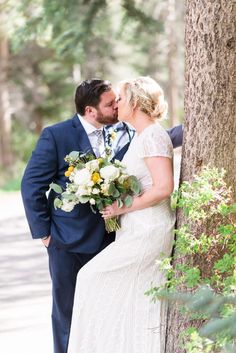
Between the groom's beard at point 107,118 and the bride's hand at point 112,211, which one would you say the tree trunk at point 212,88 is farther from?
the groom's beard at point 107,118

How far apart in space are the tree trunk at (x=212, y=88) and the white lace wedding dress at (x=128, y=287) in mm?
212

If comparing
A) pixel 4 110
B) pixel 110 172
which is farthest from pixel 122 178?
pixel 4 110

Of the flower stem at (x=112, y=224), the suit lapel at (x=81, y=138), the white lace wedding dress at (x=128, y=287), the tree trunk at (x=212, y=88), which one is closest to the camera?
the tree trunk at (x=212, y=88)

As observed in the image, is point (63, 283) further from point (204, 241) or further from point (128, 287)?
point (204, 241)

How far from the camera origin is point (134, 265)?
4859mm

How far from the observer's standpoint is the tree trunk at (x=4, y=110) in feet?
77.7

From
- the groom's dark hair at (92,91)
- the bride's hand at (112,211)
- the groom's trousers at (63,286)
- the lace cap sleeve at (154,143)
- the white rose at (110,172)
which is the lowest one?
the groom's trousers at (63,286)

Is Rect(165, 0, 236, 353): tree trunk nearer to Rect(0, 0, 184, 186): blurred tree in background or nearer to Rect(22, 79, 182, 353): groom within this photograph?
Rect(22, 79, 182, 353): groom

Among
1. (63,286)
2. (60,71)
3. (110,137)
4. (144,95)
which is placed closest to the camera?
(144,95)

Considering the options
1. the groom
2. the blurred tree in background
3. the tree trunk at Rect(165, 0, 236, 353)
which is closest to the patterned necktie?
the groom

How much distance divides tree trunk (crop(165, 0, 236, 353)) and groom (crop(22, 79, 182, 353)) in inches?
26.1

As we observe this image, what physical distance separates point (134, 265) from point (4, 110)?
19.4m

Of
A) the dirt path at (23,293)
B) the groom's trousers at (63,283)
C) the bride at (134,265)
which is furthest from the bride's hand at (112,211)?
the dirt path at (23,293)

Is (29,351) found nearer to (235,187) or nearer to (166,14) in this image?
(235,187)
